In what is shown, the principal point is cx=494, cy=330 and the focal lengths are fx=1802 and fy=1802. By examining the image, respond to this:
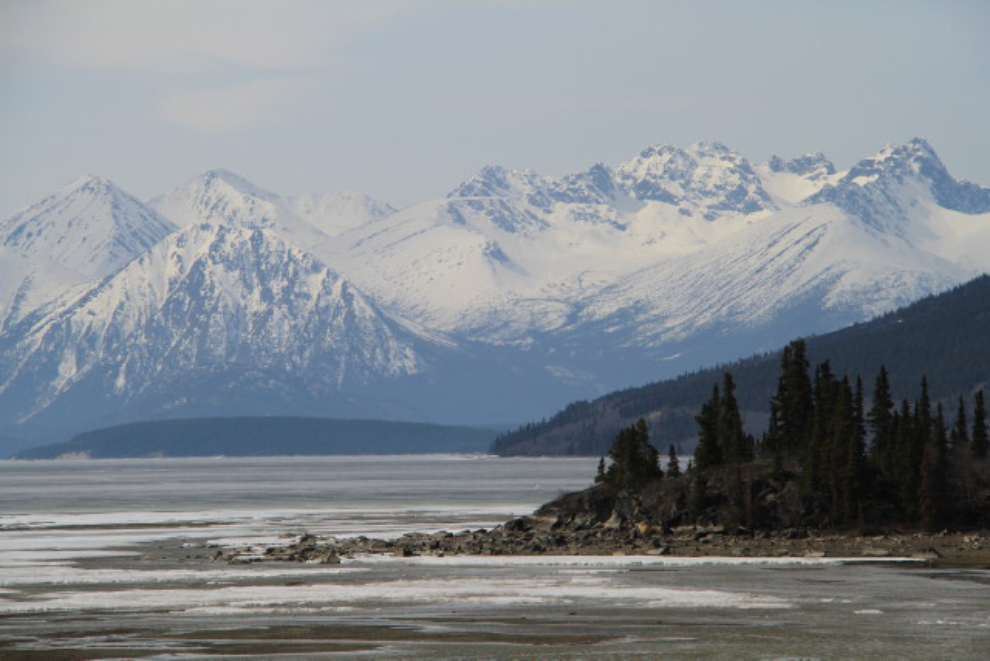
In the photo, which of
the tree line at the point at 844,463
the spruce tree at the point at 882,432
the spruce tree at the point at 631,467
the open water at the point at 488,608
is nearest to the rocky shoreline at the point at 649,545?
the tree line at the point at 844,463

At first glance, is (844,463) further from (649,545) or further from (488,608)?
(488,608)

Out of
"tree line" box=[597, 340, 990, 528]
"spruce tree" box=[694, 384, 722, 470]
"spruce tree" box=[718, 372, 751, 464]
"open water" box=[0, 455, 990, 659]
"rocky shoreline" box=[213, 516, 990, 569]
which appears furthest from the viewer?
"spruce tree" box=[694, 384, 722, 470]

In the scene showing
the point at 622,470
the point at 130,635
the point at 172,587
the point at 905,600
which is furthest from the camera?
the point at 622,470

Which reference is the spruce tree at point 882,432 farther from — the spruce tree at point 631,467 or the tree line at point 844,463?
the spruce tree at point 631,467

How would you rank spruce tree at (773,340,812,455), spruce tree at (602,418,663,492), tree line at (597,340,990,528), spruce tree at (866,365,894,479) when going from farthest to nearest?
spruce tree at (773,340,812,455)
spruce tree at (602,418,663,492)
spruce tree at (866,365,894,479)
tree line at (597,340,990,528)

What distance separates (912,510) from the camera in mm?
140375

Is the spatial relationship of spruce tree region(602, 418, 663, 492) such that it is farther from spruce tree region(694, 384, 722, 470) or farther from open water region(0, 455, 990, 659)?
open water region(0, 455, 990, 659)

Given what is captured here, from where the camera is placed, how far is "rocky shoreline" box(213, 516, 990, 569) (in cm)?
12275

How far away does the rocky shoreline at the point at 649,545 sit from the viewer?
123 m

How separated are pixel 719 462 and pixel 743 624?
77299 mm

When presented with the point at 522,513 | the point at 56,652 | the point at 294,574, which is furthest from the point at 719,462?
the point at 56,652

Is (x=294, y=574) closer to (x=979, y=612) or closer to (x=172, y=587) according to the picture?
(x=172, y=587)

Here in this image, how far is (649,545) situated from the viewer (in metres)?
132

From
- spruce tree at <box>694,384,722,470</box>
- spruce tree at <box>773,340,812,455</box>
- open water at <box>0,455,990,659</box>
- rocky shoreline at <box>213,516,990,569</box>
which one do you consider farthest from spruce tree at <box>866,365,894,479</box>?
open water at <box>0,455,990,659</box>
